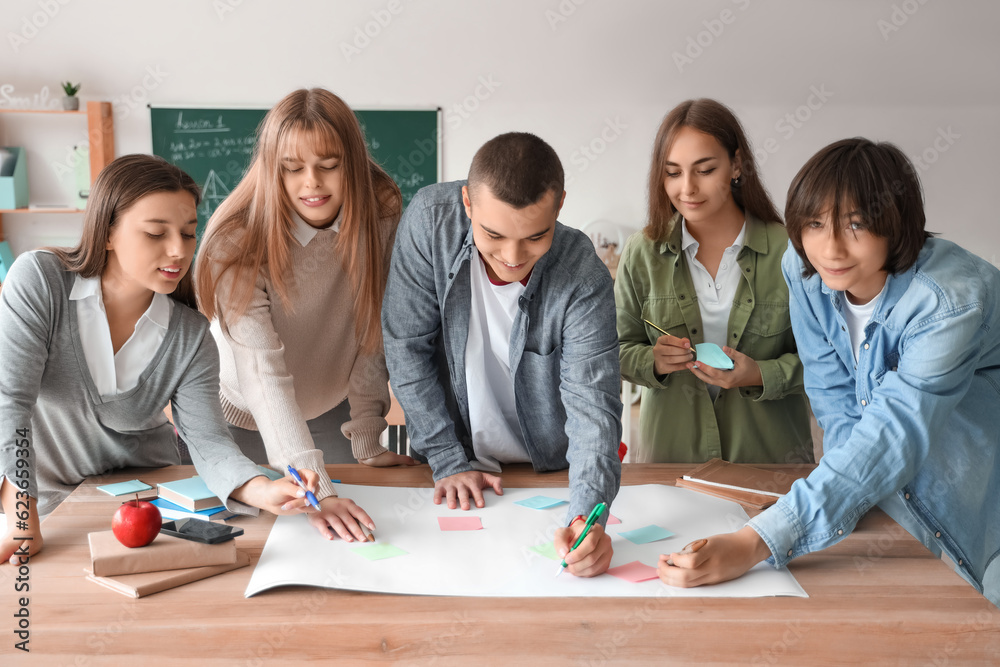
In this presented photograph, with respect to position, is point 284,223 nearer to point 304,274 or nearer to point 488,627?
point 304,274

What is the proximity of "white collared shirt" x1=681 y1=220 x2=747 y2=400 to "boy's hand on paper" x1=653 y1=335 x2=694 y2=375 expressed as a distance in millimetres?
132

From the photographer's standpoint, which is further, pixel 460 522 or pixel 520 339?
pixel 520 339

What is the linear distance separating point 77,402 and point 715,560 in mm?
1109

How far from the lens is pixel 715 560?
1.08 m

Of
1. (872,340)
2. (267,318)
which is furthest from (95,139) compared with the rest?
(872,340)

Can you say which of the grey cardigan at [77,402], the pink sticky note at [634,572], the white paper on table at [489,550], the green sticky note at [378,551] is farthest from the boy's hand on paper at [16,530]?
the pink sticky note at [634,572]

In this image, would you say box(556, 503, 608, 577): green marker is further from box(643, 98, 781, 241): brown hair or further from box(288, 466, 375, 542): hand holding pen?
box(643, 98, 781, 241): brown hair

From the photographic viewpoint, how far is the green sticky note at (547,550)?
3.75 ft

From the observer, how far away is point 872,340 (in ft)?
4.09

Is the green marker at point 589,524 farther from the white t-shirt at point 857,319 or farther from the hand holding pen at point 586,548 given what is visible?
the white t-shirt at point 857,319

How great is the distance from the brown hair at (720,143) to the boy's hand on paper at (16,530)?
1.30m

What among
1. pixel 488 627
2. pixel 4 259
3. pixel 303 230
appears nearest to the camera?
pixel 488 627

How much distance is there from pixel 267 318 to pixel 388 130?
3115 mm

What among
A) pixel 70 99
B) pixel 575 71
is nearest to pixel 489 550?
pixel 575 71
